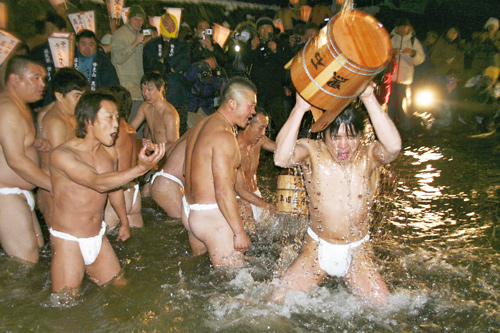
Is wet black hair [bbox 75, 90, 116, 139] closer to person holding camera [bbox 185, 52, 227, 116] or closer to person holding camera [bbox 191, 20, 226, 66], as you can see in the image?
person holding camera [bbox 185, 52, 227, 116]

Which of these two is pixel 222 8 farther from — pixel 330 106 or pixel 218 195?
pixel 330 106

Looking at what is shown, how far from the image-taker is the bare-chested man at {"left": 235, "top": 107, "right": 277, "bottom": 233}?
5066 mm

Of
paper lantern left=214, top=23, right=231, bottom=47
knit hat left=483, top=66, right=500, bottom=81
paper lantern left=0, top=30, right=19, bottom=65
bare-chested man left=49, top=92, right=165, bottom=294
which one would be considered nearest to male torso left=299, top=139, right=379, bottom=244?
bare-chested man left=49, top=92, right=165, bottom=294

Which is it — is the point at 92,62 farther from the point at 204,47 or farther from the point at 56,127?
the point at 56,127

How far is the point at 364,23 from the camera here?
2.39 m

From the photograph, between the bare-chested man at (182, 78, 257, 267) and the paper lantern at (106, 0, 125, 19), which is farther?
the paper lantern at (106, 0, 125, 19)

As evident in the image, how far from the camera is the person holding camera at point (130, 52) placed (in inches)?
290

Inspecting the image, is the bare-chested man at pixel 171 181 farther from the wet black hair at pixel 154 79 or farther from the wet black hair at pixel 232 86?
the wet black hair at pixel 232 86

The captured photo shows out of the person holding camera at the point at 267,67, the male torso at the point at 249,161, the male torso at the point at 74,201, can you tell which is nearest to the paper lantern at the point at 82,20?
the person holding camera at the point at 267,67

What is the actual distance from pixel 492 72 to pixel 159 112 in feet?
32.0

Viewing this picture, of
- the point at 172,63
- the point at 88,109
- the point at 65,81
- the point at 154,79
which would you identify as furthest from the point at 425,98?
the point at 88,109

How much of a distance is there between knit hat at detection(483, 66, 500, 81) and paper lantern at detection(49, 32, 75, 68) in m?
10.7

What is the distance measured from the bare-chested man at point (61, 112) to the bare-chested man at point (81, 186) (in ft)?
3.08

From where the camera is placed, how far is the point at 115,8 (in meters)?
9.26
